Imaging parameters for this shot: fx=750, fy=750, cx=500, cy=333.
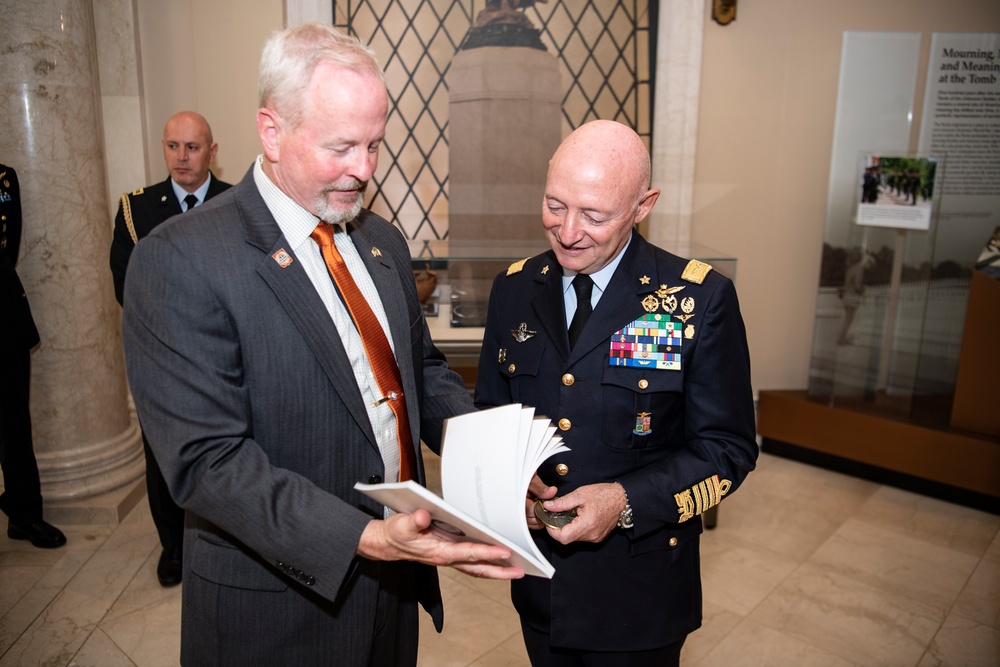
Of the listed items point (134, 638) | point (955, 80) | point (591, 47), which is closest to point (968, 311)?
point (955, 80)

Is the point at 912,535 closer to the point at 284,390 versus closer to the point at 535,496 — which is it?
the point at 535,496

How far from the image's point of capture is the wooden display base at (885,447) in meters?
4.11

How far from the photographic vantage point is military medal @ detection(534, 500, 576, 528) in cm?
148

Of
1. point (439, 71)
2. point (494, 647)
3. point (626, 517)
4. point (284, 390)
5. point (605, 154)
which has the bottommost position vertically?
point (494, 647)

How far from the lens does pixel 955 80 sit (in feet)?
15.2

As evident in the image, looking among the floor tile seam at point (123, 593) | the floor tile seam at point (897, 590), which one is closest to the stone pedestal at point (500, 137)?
the floor tile seam at point (123, 593)

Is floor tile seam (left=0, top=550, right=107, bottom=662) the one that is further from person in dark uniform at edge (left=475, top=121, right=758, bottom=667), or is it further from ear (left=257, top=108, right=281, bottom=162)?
ear (left=257, top=108, right=281, bottom=162)

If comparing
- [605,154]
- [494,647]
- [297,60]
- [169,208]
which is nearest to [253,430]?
[297,60]

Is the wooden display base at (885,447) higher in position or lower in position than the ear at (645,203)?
lower

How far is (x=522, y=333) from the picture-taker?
1.76m

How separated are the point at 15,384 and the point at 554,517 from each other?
2.98 m

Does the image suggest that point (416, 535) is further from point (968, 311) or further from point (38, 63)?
point (968, 311)

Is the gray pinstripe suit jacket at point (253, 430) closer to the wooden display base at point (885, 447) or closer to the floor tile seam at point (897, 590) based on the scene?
the floor tile seam at point (897, 590)

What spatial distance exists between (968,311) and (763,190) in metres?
1.49
